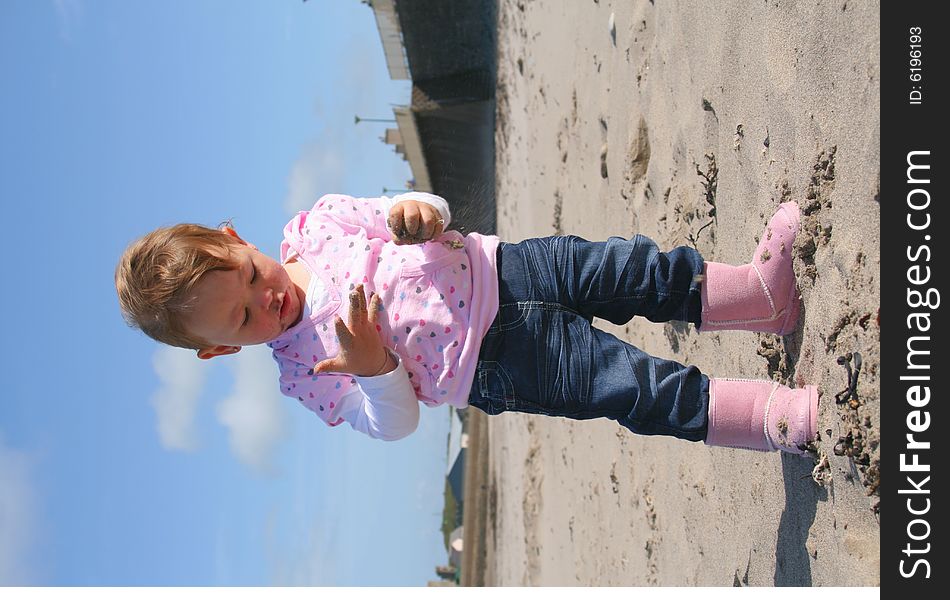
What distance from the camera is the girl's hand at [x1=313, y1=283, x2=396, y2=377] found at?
6.96 feet

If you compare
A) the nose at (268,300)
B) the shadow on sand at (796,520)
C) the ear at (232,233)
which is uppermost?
the ear at (232,233)

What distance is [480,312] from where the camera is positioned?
90.2 inches

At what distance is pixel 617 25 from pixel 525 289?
220cm

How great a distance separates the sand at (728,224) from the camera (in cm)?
197

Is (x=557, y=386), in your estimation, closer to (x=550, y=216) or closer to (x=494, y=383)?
(x=494, y=383)

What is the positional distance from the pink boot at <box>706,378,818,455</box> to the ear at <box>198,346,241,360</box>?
4.46ft

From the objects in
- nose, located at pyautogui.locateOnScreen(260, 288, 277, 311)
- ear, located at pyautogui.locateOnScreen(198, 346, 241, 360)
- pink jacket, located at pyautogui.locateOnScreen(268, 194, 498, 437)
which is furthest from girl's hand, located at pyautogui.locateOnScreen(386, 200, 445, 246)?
ear, located at pyautogui.locateOnScreen(198, 346, 241, 360)

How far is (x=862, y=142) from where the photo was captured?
1936mm

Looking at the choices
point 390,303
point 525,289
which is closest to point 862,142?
point 525,289

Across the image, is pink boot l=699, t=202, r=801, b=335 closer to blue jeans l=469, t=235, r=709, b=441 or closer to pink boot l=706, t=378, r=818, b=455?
blue jeans l=469, t=235, r=709, b=441

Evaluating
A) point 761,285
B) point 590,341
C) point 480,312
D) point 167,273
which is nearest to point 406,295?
point 480,312

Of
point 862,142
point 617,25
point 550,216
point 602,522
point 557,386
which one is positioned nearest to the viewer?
point 862,142
